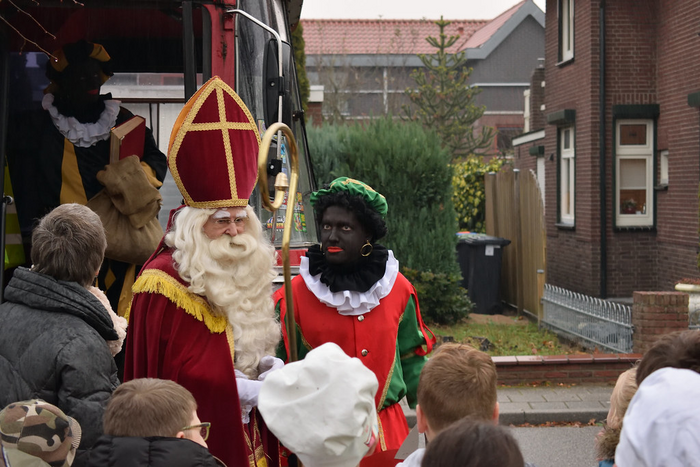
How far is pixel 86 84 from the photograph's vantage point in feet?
16.8

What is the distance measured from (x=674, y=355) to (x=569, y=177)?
13.6m

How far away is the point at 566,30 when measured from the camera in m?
15.4

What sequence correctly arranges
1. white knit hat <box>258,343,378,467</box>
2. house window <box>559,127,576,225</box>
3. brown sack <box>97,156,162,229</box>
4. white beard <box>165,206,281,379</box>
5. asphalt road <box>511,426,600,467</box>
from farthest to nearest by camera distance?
house window <box>559,127,576,225</box>, asphalt road <box>511,426,600,467</box>, brown sack <box>97,156,162,229</box>, white beard <box>165,206,281,379</box>, white knit hat <box>258,343,378,467</box>

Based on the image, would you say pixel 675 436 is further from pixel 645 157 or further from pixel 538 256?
pixel 645 157

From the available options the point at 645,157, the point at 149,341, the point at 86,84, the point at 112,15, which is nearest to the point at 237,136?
the point at 149,341

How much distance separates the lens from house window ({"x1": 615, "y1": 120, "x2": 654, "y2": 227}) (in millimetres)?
13820

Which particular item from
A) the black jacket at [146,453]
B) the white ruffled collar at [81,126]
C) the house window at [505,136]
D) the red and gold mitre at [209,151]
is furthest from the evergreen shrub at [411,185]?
the house window at [505,136]

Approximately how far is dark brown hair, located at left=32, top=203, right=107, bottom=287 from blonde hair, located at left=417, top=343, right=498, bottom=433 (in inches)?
49.1

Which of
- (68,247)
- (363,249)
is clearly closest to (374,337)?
(363,249)

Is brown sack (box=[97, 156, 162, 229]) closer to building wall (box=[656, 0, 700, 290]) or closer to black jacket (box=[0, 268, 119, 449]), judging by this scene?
black jacket (box=[0, 268, 119, 449])

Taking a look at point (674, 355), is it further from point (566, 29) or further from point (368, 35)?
point (368, 35)

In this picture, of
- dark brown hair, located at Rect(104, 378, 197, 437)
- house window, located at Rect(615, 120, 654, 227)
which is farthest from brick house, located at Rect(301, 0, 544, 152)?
dark brown hair, located at Rect(104, 378, 197, 437)

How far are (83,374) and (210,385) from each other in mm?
616

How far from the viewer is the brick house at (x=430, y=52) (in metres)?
34.6
